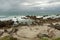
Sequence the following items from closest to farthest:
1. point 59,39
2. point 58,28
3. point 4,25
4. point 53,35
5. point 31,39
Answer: point 59,39, point 31,39, point 53,35, point 58,28, point 4,25

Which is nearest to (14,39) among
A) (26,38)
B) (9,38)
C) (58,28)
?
(9,38)

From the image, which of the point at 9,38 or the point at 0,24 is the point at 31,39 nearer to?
the point at 9,38

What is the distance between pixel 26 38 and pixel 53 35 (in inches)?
128

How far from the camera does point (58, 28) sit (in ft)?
86.9

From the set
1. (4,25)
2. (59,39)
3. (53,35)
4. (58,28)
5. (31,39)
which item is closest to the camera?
(59,39)

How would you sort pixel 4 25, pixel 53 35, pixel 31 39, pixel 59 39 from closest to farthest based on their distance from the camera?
pixel 59 39 → pixel 31 39 → pixel 53 35 → pixel 4 25

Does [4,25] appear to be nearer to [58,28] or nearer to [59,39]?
[58,28]

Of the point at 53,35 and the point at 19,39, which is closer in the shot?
the point at 19,39

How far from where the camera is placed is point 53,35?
70.6 ft

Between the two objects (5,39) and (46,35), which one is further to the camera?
(46,35)

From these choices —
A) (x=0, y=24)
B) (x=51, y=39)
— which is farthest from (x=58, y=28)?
(x=0, y=24)

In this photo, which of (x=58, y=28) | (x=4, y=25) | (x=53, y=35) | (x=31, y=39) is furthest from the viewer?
(x=4, y=25)

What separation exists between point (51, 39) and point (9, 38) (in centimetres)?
424

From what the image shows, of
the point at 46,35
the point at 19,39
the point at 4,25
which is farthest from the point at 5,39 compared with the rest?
the point at 4,25
